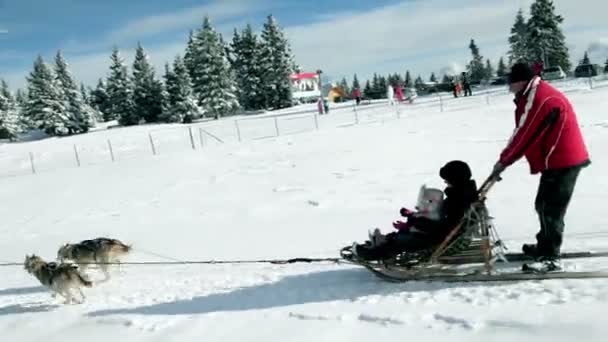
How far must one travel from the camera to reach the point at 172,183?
17.9 metres

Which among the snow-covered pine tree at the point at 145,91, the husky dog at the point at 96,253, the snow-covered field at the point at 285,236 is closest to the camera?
the snow-covered field at the point at 285,236

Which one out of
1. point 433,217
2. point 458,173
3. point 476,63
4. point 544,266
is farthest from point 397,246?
point 476,63

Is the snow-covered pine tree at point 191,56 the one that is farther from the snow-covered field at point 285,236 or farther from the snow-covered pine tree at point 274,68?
the snow-covered field at point 285,236

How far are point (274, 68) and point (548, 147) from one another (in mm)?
55721

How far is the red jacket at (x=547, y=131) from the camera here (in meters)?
4.63

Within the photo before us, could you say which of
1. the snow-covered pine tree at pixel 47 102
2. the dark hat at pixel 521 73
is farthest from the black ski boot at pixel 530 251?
the snow-covered pine tree at pixel 47 102

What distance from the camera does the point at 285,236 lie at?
374 inches

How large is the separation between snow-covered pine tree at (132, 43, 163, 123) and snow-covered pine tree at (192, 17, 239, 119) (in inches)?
194

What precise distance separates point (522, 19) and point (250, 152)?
59839 mm

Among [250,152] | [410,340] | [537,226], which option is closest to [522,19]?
[250,152]

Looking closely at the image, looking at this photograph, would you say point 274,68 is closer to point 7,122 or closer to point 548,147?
point 7,122

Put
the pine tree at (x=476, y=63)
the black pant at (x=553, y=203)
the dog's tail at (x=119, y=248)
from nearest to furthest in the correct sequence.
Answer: the black pant at (x=553, y=203), the dog's tail at (x=119, y=248), the pine tree at (x=476, y=63)

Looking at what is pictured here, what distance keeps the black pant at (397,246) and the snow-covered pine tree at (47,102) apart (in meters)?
59.9

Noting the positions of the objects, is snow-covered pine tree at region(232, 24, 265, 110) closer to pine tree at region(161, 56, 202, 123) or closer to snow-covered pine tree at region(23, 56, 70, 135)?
pine tree at region(161, 56, 202, 123)
